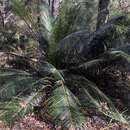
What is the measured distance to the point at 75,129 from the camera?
18.4 feet

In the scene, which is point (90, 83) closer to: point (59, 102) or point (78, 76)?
point (78, 76)

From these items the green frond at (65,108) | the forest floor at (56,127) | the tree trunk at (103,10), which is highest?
the tree trunk at (103,10)

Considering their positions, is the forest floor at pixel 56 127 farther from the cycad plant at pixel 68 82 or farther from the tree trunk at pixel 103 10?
the tree trunk at pixel 103 10

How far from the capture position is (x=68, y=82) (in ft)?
23.7

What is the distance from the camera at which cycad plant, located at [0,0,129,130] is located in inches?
241

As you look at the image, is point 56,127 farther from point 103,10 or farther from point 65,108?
point 103,10

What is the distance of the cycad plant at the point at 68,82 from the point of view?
6109 mm

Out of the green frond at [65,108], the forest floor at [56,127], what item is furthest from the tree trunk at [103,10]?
the forest floor at [56,127]

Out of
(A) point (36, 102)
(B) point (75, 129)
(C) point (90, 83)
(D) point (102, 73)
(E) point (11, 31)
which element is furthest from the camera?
(E) point (11, 31)

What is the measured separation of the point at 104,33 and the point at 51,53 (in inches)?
46.5

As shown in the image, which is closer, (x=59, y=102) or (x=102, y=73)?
(x=59, y=102)

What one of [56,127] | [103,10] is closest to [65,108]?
[56,127]

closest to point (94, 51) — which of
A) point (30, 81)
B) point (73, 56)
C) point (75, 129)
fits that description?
point (73, 56)

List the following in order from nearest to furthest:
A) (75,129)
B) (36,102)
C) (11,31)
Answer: (75,129) → (36,102) → (11,31)
